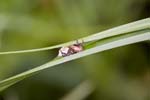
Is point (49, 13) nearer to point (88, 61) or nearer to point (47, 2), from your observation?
point (47, 2)

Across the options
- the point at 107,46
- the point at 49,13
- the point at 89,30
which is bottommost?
the point at 107,46

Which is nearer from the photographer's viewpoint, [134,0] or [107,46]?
[107,46]

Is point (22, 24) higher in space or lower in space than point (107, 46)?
higher

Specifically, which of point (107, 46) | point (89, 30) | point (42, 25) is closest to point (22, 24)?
point (42, 25)

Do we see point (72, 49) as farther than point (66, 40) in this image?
No

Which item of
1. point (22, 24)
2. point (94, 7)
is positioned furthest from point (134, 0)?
point (22, 24)

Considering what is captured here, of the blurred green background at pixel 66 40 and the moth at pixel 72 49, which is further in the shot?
the blurred green background at pixel 66 40

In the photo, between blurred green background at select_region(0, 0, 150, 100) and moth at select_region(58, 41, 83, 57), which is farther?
blurred green background at select_region(0, 0, 150, 100)
